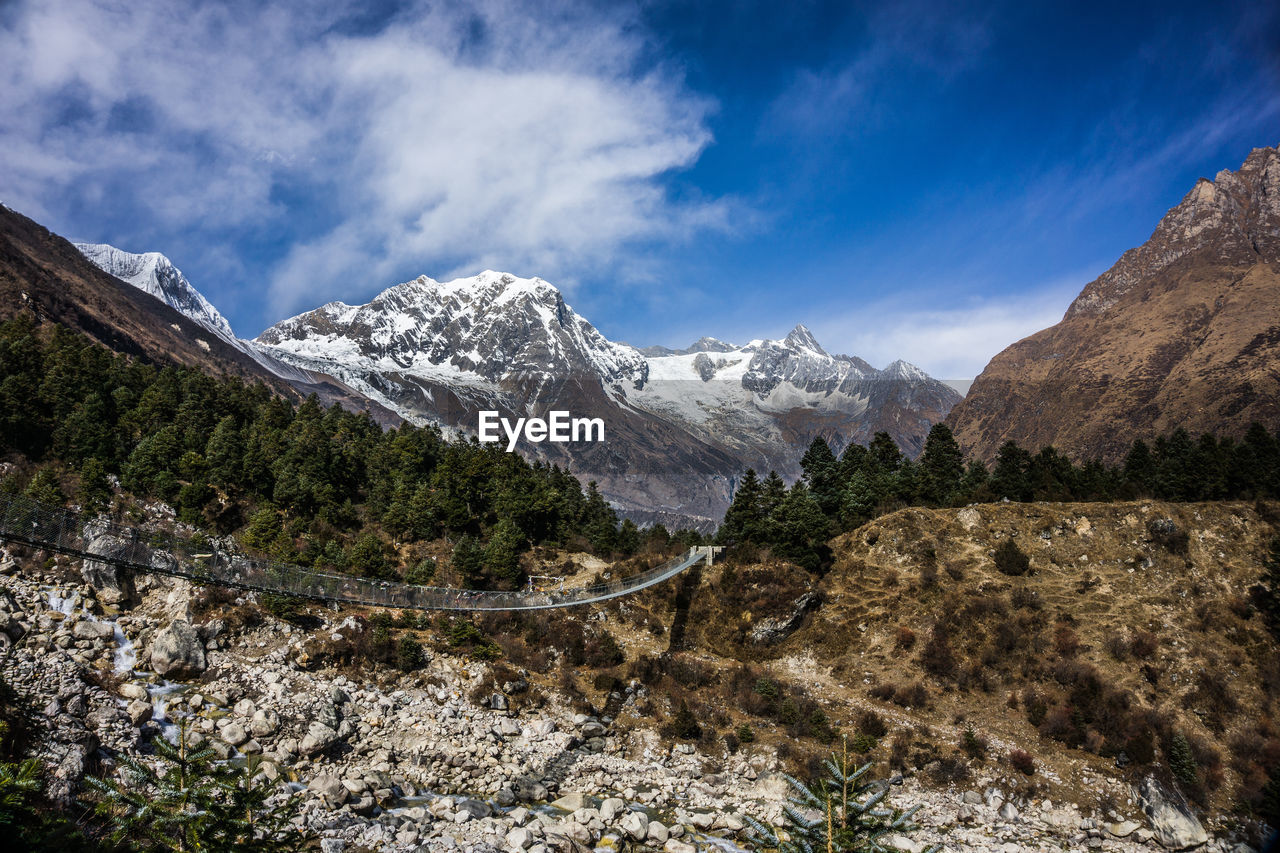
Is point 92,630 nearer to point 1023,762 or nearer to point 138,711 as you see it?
point 138,711

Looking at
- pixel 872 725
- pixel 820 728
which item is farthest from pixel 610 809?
pixel 872 725

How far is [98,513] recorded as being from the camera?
36.9 meters

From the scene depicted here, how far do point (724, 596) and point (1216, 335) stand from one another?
222041mm

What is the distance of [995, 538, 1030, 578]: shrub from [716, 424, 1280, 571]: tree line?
1005 centimetres

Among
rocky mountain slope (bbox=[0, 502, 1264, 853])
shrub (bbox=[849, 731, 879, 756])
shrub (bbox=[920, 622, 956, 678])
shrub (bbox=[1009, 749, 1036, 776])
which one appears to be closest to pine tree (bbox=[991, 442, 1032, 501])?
rocky mountain slope (bbox=[0, 502, 1264, 853])

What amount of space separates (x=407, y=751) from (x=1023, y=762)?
29.4 meters

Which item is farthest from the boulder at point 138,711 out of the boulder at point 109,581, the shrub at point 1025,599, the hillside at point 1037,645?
the shrub at point 1025,599

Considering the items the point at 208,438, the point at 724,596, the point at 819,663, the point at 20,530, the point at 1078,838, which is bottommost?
the point at 1078,838

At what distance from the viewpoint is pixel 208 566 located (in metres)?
28.2

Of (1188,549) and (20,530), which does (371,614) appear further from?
(1188,549)

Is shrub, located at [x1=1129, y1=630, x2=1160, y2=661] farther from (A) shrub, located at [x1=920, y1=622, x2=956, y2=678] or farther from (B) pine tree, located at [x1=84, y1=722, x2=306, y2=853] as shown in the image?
(B) pine tree, located at [x1=84, y1=722, x2=306, y2=853]

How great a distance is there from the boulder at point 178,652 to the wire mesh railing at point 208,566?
2.18m

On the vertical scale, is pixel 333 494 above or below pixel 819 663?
above

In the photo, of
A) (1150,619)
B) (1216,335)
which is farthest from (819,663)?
(1216,335)
